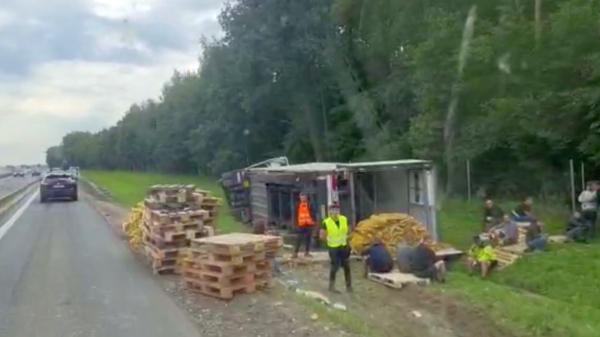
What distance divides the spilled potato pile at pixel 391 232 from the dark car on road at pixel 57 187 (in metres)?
28.5

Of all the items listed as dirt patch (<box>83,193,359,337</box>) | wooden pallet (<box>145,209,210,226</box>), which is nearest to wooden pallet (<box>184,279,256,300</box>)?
dirt patch (<box>83,193,359,337</box>)

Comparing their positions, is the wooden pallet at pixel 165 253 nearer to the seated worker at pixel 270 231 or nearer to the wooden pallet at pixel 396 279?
the seated worker at pixel 270 231

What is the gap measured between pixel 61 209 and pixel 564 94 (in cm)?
2244

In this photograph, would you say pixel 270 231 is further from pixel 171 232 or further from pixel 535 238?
pixel 171 232

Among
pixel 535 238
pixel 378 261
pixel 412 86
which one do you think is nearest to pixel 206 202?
pixel 378 261

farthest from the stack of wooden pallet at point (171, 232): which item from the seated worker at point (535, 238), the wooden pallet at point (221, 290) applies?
the seated worker at point (535, 238)

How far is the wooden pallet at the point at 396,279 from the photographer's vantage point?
14.8 metres

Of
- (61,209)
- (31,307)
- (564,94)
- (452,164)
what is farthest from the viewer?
(61,209)

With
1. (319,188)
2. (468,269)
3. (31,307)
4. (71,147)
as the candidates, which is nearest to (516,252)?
(468,269)

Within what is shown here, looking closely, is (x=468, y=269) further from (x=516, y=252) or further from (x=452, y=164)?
(x=452, y=164)

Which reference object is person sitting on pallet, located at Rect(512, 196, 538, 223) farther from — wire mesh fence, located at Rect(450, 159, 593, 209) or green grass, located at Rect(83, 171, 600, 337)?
wire mesh fence, located at Rect(450, 159, 593, 209)

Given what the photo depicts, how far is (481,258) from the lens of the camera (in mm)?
→ 16203

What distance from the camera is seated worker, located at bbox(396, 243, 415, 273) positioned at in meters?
15.7

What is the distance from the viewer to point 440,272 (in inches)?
605
